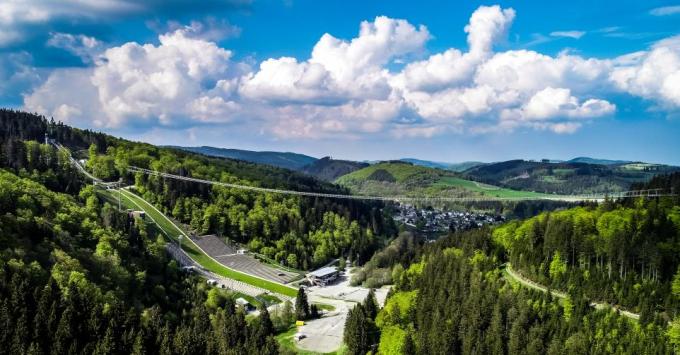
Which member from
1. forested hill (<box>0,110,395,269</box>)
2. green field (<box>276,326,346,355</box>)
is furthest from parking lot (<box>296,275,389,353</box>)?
forested hill (<box>0,110,395,269</box>)

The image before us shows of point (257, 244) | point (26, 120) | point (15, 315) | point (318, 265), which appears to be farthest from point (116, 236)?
point (26, 120)

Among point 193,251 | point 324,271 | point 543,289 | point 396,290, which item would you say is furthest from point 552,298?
point 193,251

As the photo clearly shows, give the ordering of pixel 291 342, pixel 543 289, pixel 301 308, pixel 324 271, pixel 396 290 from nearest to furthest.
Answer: pixel 543 289, pixel 291 342, pixel 396 290, pixel 301 308, pixel 324 271

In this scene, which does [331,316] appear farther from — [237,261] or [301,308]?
[237,261]

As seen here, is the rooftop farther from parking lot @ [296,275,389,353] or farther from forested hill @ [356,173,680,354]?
forested hill @ [356,173,680,354]

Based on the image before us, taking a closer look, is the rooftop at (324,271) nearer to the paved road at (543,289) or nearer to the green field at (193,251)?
the green field at (193,251)

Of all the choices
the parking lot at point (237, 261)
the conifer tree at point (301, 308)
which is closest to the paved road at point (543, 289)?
the conifer tree at point (301, 308)
